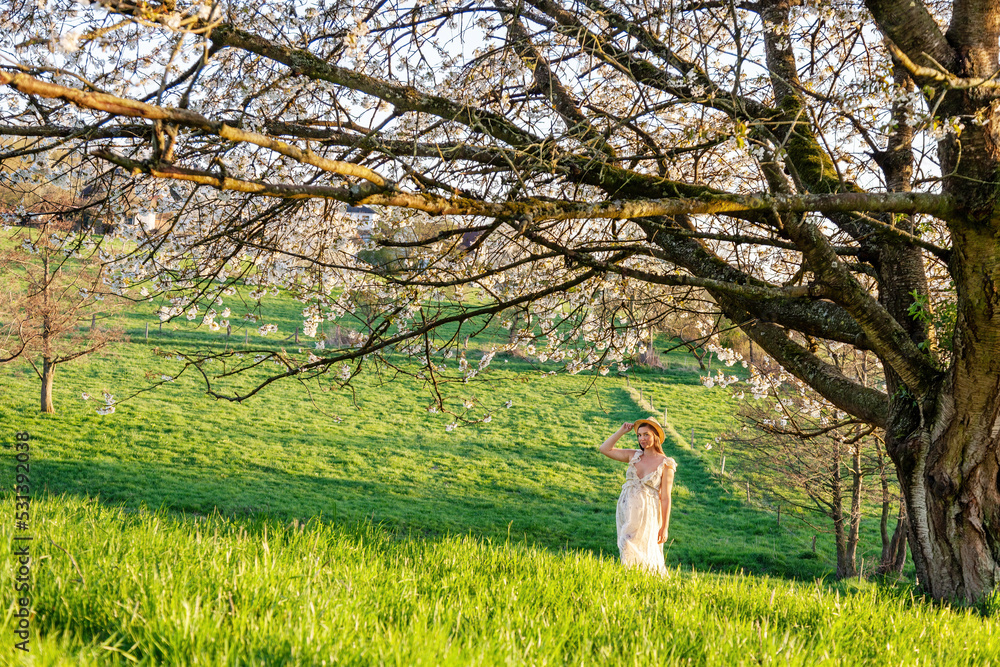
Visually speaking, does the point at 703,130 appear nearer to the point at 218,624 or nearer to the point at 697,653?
the point at 697,653

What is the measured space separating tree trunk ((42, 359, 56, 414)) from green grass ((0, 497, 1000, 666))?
17.2 metres

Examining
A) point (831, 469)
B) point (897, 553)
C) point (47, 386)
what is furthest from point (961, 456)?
point (47, 386)

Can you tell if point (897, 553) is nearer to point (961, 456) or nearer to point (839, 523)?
point (839, 523)

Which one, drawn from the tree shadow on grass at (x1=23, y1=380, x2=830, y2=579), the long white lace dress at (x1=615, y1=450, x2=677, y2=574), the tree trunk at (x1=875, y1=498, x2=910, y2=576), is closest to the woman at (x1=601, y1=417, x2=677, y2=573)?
the long white lace dress at (x1=615, y1=450, x2=677, y2=574)

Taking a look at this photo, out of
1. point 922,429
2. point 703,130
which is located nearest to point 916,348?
point 922,429

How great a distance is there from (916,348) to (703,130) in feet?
7.57

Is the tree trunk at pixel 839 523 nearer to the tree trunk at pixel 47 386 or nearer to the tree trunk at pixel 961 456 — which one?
the tree trunk at pixel 961 456

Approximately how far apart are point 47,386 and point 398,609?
20115 millimetres

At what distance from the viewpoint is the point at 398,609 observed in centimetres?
248

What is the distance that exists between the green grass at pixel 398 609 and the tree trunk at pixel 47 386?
1717 centimetres

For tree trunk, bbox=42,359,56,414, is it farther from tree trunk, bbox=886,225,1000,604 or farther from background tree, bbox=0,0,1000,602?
tree trunk, bbox=886,225,1000,604

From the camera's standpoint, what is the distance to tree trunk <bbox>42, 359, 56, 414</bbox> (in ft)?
58.2

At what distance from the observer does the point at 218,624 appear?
6.58 feet

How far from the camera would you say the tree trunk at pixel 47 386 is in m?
17.8
